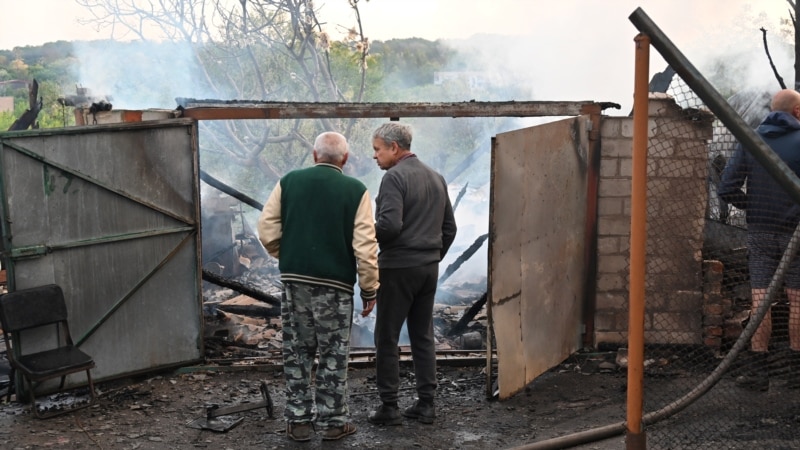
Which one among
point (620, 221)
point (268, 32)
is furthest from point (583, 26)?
point (620, 221)

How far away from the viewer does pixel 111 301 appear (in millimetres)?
6828

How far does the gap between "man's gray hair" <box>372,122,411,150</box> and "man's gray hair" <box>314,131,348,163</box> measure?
0.43 m

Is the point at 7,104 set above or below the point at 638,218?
above

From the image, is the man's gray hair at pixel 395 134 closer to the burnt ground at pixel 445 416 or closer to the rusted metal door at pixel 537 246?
the rusted metal door at pixel 537 246

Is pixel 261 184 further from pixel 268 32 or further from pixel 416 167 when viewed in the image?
pixel 416 167

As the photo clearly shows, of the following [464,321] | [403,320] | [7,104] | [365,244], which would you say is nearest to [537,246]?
[403,320]

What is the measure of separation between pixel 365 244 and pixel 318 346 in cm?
86

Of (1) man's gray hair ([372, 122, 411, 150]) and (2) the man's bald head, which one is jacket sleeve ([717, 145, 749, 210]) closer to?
(2) the man's bald head

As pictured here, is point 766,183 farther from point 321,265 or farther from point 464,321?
point 464,321

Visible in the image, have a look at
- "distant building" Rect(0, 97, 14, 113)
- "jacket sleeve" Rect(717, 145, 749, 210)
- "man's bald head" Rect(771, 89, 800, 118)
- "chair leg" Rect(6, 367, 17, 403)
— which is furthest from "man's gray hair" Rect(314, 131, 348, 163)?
"distant building" Rect(0, 97, 14, 113)

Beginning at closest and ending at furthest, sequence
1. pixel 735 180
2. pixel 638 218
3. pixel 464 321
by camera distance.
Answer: pixel 638 218
pixel 735 180
pixel 464 321

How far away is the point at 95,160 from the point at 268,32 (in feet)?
35.5

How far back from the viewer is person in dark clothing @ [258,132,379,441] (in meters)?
5.39

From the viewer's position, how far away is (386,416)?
20.0ft
